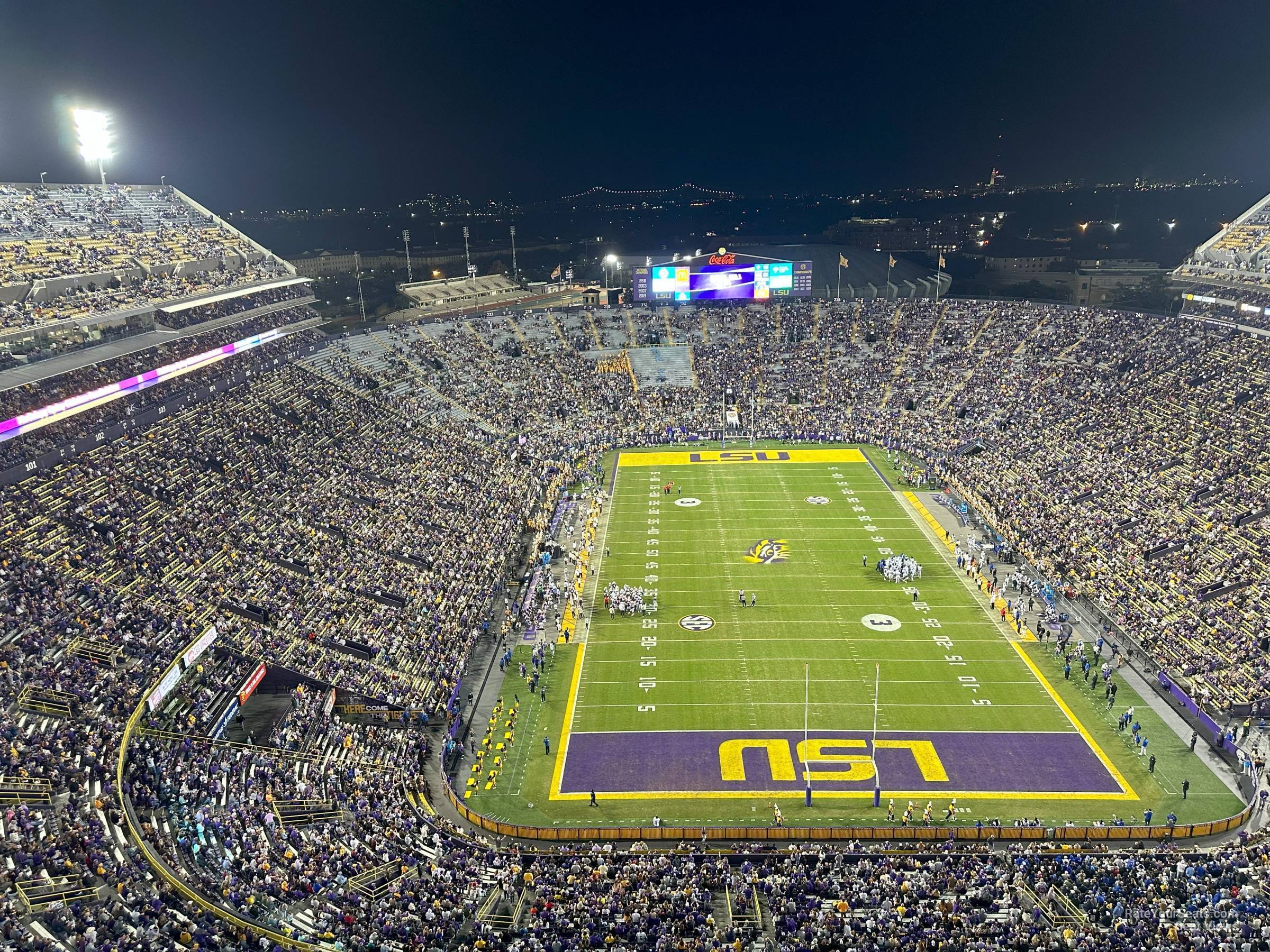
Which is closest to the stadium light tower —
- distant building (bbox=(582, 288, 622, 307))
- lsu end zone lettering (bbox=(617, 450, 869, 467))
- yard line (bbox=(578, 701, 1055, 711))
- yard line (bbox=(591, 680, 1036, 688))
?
lsu end zone lettering (bbox=(617, 450, 869, 467))

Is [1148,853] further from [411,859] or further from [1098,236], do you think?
[1098,236]

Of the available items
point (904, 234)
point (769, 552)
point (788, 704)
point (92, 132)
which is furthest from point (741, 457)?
point (904, 234)

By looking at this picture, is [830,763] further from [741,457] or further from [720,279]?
[720,279]

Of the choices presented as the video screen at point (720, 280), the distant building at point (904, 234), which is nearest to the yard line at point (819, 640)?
the video screen at point (720, 280)

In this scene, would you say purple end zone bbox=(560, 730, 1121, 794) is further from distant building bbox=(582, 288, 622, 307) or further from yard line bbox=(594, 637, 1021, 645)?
distant building bbox=(582, 288, 622, 307)

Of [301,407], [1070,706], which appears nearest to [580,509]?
[301,407]

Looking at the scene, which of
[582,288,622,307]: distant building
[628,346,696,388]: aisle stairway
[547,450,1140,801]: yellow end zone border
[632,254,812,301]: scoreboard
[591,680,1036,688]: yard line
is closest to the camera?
[547,450,1140,801]: yellow end zone border
